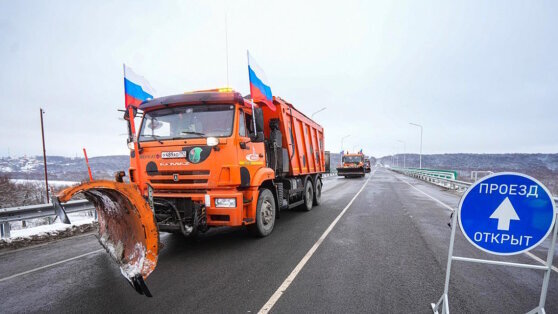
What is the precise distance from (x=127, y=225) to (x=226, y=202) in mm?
1568

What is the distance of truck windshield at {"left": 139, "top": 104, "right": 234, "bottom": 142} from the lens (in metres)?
5.09

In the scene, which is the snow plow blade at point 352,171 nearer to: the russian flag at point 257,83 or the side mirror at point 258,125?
the russian flag at point 257,83

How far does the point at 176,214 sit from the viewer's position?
470cm

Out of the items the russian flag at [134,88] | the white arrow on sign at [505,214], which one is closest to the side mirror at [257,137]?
the russian flag at [134,88]

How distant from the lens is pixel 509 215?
2.51m

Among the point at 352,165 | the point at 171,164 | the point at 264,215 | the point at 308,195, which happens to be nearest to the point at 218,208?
the point at 171,164

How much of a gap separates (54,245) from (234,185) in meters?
4.22

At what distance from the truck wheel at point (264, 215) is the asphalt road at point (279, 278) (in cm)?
18

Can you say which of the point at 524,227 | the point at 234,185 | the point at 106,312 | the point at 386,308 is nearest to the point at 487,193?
the point at 524,227

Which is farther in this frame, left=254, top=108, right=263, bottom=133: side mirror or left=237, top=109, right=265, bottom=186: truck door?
left=254, top=108, right=263, bottom=133: side mirror

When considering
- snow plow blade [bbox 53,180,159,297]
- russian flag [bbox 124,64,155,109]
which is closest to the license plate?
snow plow blade [bbox 53,180,159,297]

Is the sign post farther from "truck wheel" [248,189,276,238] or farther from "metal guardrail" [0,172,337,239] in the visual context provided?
"metal guardrail" [0,172,337,239]

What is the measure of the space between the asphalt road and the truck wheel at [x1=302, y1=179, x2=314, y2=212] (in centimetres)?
313

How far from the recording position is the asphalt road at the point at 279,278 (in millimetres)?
3074
